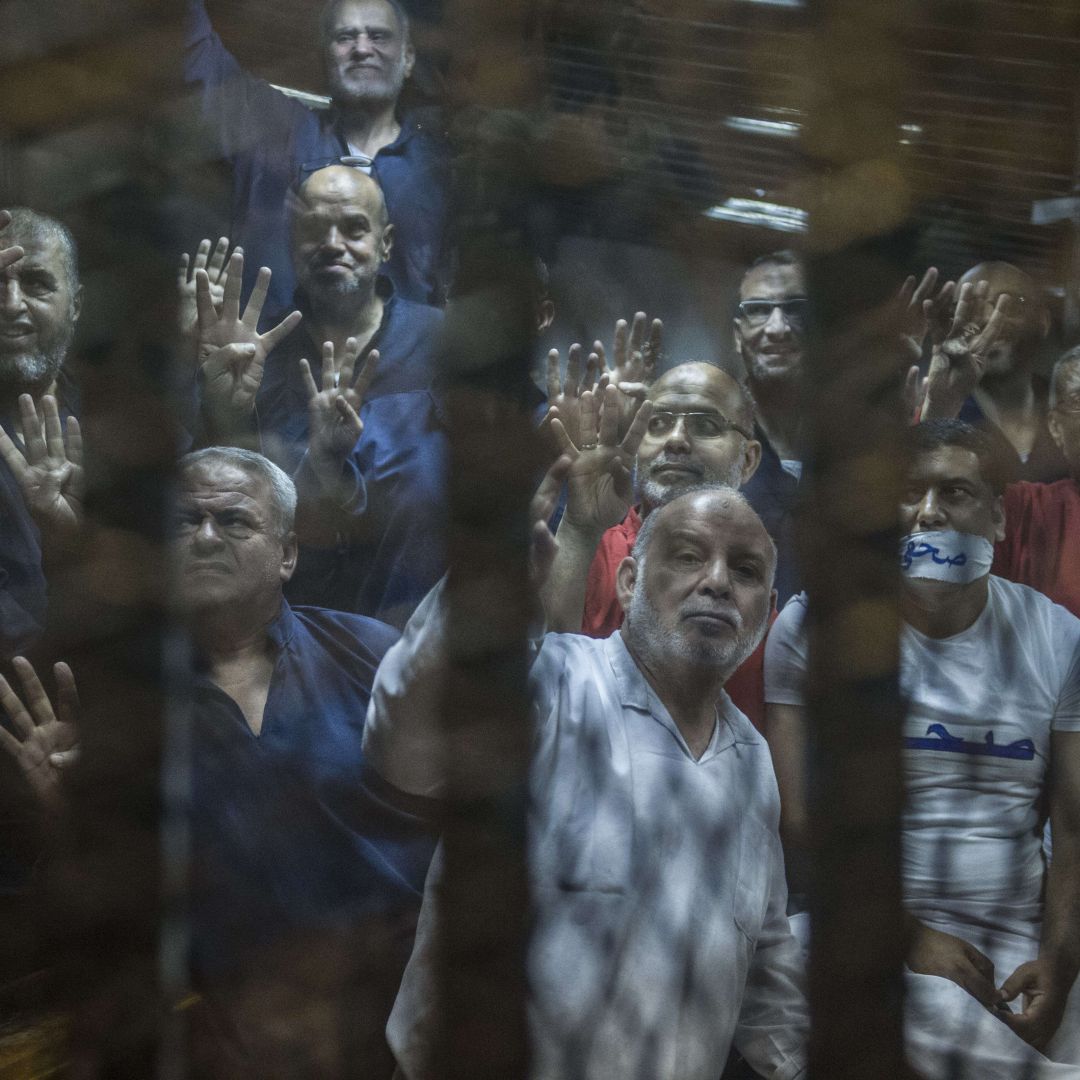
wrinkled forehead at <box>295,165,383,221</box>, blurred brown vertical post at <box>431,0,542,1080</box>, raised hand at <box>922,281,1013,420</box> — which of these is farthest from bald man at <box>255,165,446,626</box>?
blurred brown vertical post at <box>431,0,542,1080</box>

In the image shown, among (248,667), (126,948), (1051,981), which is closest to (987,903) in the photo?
(1051,981)

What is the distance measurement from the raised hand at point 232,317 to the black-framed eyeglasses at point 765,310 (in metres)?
0.79

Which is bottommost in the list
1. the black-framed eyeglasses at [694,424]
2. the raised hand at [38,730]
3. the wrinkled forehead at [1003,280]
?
the raised hand at [38,730]

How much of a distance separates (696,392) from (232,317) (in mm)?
683

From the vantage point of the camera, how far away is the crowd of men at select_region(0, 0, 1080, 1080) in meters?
0.92

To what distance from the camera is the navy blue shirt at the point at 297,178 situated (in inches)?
75.2

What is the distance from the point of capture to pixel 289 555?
1.93 metres

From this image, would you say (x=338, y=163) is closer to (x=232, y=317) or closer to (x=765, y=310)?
(x=232, y=317)

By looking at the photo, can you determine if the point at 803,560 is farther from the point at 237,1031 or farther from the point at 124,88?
the point at 237,1031

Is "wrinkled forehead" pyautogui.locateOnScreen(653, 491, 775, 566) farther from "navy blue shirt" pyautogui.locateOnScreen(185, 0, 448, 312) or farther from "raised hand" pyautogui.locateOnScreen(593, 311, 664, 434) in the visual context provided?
"navy blue shirt" pyautogui.locateOnScreen(185, 0, 448, 312)

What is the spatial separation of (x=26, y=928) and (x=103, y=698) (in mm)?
390

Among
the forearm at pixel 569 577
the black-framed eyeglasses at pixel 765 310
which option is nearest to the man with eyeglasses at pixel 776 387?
the black-framed eyeglasses at pixel 765 310

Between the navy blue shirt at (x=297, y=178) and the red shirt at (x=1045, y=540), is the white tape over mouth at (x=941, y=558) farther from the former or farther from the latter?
the navy blue shirt at (x=297, y=178)

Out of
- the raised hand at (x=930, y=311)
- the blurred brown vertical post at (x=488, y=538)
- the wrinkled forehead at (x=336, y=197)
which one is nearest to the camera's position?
the blurred brown vertical post at (x=488, y=538)
